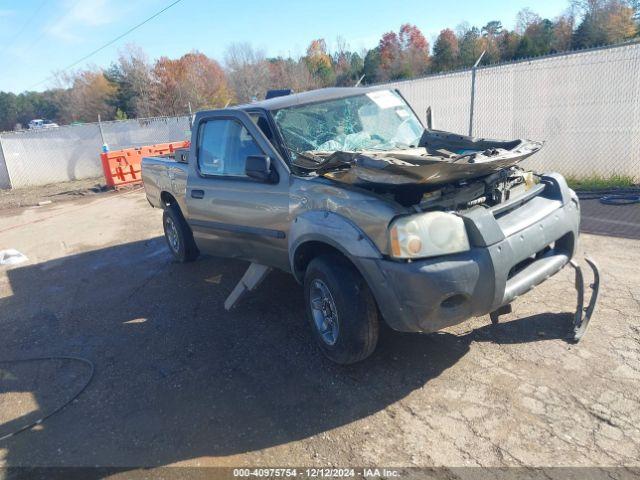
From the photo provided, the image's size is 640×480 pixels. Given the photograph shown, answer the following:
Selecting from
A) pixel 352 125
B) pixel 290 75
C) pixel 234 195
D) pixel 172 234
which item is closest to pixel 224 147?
pixel 234 195

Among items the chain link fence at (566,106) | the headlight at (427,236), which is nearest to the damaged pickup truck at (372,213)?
the headlight at (427,236)

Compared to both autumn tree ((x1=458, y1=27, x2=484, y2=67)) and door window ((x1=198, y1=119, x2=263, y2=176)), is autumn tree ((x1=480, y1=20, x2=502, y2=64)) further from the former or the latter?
door window ((x1=198, y1=119, x2=263, y2=176))

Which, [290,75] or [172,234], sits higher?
[290,75]

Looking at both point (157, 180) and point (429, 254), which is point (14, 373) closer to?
point (157, 180)

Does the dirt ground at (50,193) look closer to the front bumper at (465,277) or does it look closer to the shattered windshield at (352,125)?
the shattered windshield at (352,125)

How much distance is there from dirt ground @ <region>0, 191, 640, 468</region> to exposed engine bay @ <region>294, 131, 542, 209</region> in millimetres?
1156

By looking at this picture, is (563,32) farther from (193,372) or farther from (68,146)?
(193,372)

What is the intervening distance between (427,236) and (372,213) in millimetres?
381

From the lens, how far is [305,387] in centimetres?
348

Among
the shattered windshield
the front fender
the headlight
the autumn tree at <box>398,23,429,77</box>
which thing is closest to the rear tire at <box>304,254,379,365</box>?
the front fender

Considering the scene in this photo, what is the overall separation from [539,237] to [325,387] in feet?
5.92

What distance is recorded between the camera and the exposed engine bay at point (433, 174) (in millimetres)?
3049

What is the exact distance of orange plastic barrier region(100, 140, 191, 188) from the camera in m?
14.2

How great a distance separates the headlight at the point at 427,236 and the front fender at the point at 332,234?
7.4 inches
